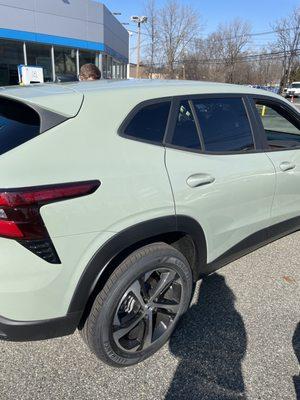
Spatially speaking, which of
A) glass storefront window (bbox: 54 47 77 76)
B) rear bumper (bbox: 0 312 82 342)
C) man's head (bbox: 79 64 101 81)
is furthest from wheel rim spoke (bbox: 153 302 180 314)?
glass storefront window (bbox: 54 47 77 76)

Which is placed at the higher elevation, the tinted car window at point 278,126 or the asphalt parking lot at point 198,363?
the tinted car window at point 278,126

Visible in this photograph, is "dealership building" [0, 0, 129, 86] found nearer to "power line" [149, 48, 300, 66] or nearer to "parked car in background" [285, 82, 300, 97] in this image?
"power line" [149, 48, 300, 66]

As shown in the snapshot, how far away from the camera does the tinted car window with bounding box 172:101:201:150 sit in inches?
94.7

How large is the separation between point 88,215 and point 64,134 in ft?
1.42

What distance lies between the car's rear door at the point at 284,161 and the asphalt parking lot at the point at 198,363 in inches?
30.2

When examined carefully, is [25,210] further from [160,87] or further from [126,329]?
[160,87]

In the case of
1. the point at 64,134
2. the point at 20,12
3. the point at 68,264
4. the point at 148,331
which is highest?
the point at 20,12

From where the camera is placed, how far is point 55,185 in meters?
1.81

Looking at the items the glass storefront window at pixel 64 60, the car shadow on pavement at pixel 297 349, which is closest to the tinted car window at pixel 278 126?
the car shadow on pavement at pixel 297 349

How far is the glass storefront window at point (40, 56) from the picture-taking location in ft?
57.9

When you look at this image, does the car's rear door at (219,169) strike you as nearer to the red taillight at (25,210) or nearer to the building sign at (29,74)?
the red taillight at (25,210)

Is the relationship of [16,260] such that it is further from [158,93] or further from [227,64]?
[227,64]

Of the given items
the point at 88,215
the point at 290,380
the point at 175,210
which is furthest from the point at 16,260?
the point at 290,380

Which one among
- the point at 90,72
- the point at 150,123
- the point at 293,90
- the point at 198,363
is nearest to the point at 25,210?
the point at 150,123
